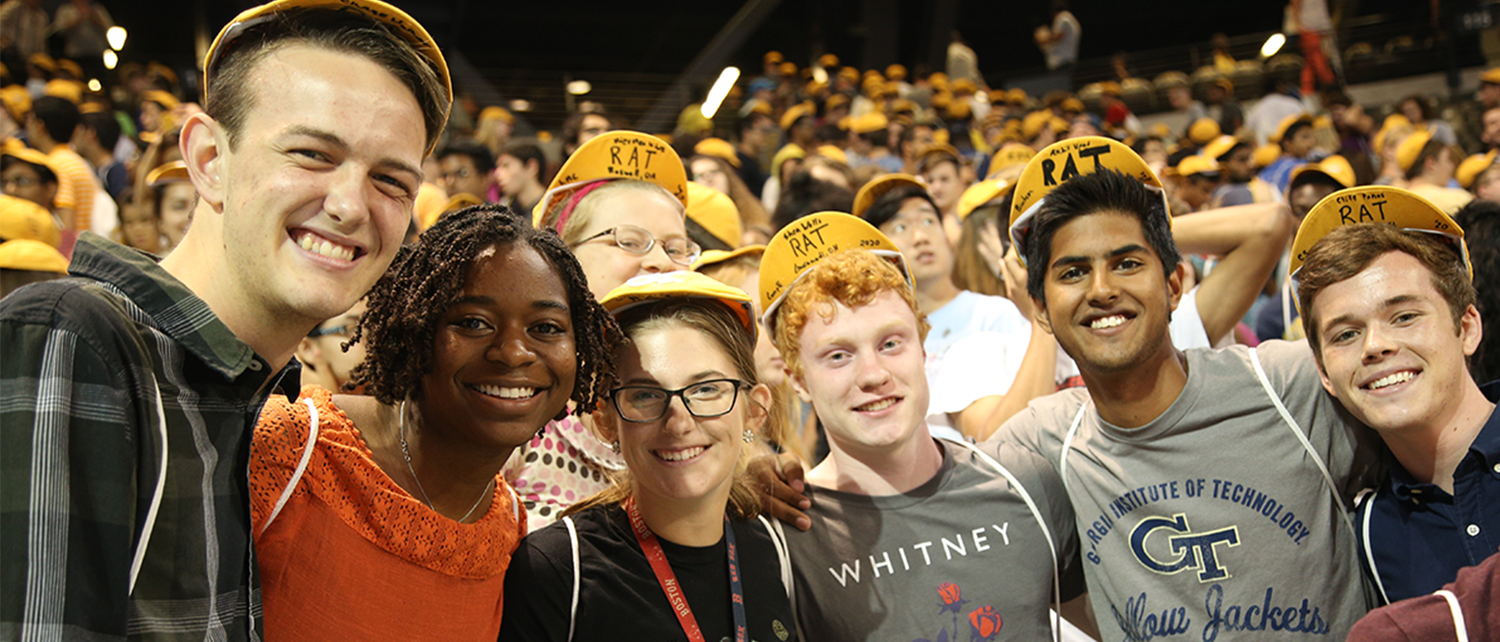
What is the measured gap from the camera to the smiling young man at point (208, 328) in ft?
4.39

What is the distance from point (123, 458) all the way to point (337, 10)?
84 centimetres

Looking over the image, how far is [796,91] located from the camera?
56.5ft

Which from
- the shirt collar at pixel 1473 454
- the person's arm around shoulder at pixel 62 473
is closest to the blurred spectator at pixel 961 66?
the shirt collar at pixel 1473 454

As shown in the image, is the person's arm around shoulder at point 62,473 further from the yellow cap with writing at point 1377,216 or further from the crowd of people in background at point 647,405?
the yellow cap with writing at point 1377,216

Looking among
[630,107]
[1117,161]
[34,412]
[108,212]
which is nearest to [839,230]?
[1117,161]

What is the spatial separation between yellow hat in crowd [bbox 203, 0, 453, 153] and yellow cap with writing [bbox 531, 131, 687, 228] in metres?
1.67

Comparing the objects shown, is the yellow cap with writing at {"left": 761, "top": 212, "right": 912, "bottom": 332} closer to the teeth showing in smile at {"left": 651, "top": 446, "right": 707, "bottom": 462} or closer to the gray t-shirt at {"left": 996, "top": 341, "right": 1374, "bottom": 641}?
the teeth showing in smile at {"left": 651, "top": 446, "right": 707, "bottom": 462}

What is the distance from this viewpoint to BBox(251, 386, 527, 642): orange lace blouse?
1.87 meters

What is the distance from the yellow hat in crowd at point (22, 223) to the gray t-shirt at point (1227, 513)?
4.71 metres

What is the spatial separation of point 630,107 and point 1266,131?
1078 centimetres

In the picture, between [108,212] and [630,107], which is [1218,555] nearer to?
[108,212]

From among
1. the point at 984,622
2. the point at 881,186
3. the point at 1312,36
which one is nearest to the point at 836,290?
the point at 984,622

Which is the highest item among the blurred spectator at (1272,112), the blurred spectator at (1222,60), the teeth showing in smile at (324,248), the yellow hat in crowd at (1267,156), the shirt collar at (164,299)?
the blurred spectator at (1222,60)

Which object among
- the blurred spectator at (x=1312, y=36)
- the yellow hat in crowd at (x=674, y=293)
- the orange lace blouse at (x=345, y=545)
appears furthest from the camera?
the blurred spectator at (x=1312, y=36)
